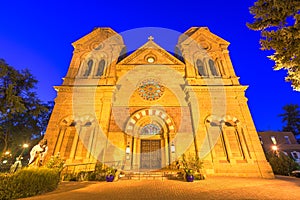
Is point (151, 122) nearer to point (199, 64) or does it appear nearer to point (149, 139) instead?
point (149, 139)

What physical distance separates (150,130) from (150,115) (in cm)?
136

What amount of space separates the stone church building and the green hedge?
4.35 metres

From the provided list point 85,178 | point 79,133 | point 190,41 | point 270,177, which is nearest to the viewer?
point 85,178

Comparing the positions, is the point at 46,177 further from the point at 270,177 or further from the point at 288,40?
the point at 270,177

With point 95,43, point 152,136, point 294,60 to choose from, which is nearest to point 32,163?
point 152,136

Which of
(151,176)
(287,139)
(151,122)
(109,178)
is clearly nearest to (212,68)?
(151,122)

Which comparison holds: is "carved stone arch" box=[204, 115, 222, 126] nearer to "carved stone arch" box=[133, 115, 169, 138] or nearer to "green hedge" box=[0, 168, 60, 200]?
"carved stone arch" box=[133, 115, 169, 138]

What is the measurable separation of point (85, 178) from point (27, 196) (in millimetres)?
4054

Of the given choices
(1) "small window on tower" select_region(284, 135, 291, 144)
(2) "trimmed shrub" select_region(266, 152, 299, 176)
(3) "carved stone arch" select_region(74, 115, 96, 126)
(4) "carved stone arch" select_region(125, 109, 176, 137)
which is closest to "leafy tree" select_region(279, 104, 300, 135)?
(1) "small window on tower" select_region(284, 135, 291, 144)

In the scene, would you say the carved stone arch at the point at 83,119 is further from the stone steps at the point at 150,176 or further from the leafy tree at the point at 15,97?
the stone steps at the point at 150,176

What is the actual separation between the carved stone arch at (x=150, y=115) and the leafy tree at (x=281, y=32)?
8075 mm

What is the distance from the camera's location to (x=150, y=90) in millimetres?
15016

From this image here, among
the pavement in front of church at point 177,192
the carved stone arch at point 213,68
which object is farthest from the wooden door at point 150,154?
the carved stone arch at point 213,68

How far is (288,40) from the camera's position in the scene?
6.14m
